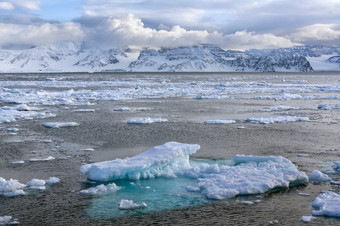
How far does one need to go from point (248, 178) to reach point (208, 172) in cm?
116

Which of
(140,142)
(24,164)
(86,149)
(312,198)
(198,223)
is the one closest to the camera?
(198,223)

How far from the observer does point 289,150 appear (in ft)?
44.7

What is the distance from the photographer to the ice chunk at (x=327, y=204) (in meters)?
7.82

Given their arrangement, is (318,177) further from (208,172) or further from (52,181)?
(52,181)

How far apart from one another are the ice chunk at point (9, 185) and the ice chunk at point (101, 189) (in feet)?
5.12

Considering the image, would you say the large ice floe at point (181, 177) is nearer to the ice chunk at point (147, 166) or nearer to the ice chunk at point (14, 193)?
the ice chunk at point (147, 166)

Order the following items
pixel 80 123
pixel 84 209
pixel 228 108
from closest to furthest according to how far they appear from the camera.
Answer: pixel 84 209, pixel 80 123, pixel 228 108

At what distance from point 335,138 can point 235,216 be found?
32.1 ft

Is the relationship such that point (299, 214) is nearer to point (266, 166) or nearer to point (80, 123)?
point (266, 166)

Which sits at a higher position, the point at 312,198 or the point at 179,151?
the point at 179,151

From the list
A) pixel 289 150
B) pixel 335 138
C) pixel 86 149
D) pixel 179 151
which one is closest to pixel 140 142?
pixel 86 149

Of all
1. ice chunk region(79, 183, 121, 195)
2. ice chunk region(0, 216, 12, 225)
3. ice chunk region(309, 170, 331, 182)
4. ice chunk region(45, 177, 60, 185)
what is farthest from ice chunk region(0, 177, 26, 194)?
ice chunk region(309, 170, 331, 182)

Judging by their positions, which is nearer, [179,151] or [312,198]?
[312,198]

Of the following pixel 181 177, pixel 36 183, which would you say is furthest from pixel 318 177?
pixel 36 183
